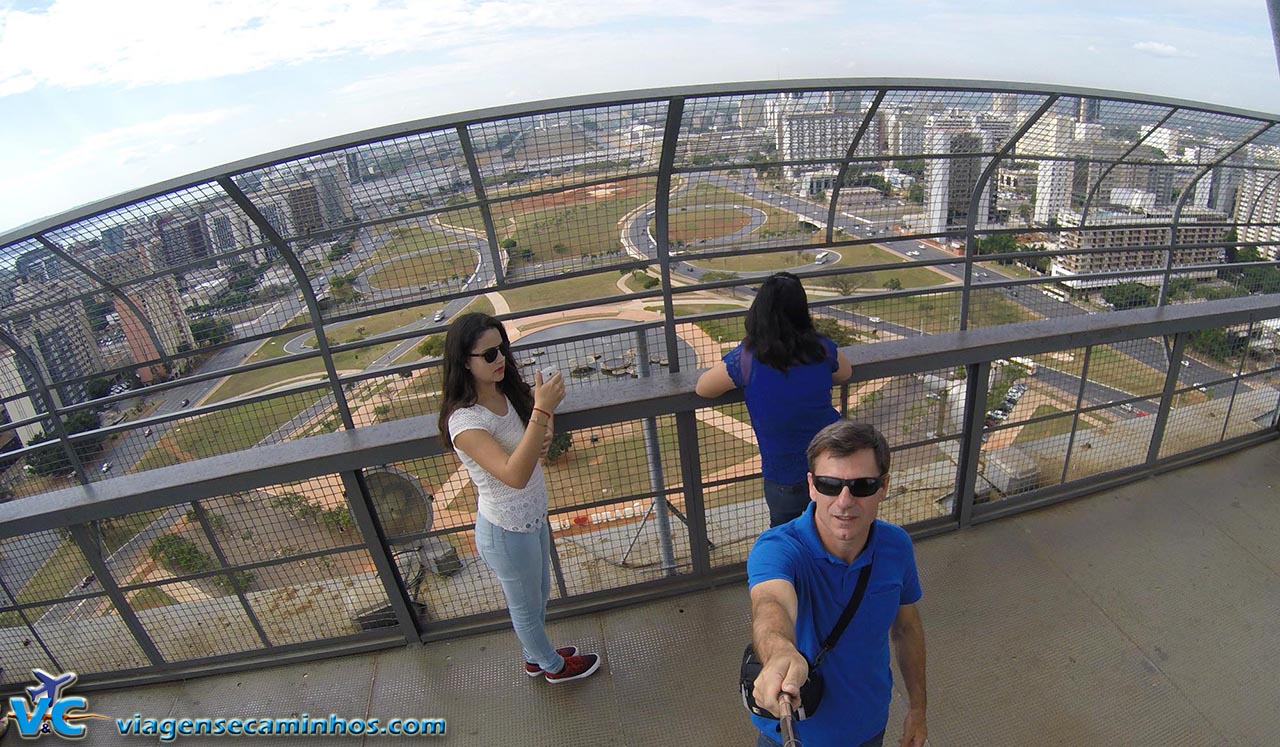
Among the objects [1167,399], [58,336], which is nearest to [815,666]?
[58,336]

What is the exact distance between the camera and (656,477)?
295 centimetres

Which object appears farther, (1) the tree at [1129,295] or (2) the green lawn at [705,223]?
(1) the tree at [1129,295]

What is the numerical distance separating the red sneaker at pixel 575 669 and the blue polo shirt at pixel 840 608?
1.29 meters

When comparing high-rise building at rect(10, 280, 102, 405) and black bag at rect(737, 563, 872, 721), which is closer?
black bag at rect(737, 563, 872, 721)

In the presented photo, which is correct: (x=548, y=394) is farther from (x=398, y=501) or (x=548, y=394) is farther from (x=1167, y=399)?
(x=1167, y=399)

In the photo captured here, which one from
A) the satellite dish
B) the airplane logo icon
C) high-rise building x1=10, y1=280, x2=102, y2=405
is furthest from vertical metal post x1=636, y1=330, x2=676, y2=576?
the airplane logo icon

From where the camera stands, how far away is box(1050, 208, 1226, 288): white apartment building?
3.38 m

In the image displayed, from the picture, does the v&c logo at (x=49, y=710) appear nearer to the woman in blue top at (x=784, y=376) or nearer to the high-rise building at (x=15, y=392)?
the high-rise building at (x=15, y=392)

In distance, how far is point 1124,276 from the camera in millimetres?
3377

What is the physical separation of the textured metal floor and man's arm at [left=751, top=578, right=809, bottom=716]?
1361 millimetres

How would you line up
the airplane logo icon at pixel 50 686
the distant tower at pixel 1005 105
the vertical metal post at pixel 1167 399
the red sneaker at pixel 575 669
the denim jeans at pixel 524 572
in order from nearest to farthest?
1. the denim jeans at pixel 524 572
2. the distant tower at pixel 1005 105
3. the red sneaker at pixel 575 669
4. the airplane logo icon at pixel 50 686
5. the vertical metal post at pixel 1167 399

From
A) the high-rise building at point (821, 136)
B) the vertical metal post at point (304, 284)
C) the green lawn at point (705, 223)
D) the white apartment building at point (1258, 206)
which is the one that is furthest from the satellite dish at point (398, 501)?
the white apartment building at point (1258, 206)

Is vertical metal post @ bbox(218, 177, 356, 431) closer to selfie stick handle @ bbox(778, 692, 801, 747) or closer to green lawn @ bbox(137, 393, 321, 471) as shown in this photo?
green lawn @ bbox(137, 393, 321, 471)

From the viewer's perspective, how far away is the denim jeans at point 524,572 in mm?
2229
